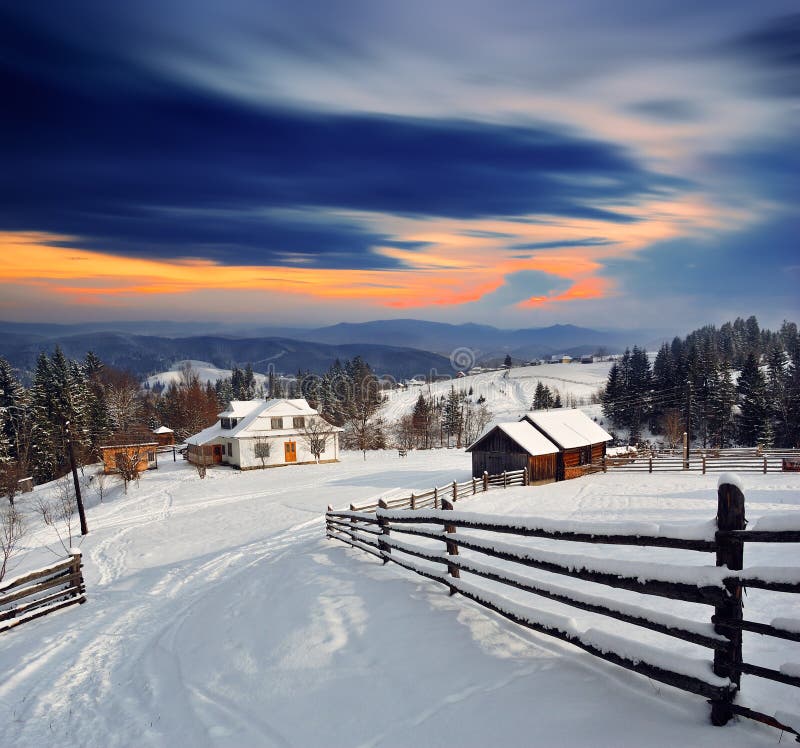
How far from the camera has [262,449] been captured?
153 ft

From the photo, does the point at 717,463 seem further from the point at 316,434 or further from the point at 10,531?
the point at 10,531

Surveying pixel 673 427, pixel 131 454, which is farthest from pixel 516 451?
pixel 673 427

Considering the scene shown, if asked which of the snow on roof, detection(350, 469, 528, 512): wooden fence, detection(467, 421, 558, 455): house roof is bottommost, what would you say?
detection(350, 469, 528, 512): wooden fence

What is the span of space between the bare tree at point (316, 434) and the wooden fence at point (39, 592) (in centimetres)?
3480

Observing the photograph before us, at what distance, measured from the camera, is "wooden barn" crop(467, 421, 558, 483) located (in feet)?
105

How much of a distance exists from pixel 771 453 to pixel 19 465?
66.6 m

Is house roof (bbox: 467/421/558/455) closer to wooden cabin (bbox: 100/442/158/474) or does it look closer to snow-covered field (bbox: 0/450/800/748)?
snow-covered field (bbox: 0/450/800/748)

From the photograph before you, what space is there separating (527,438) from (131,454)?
3522cm

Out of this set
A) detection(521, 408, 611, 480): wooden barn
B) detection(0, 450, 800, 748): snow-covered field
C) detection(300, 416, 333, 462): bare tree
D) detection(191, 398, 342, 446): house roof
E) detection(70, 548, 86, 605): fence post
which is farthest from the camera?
detection(300, 416, 333, 462): bare tree

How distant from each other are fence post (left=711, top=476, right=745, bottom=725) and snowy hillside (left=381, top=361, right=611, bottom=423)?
109286 millimetres

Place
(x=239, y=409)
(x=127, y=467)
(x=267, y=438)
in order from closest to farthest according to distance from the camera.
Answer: (x=127, y=467), (x=267, y=438), (x=239, y=409)

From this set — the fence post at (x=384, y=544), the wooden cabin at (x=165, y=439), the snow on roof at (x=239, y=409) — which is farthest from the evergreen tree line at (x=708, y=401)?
the wooden cabin at (x=165, y=439)

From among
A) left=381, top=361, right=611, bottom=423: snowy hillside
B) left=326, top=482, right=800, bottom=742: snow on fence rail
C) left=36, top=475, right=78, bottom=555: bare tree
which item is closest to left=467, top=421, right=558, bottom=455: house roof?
left=36, top=475, right=78, bottom=555: bare tree

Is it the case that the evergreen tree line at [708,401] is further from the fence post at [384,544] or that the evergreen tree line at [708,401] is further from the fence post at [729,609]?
the fence post at [729,609]
